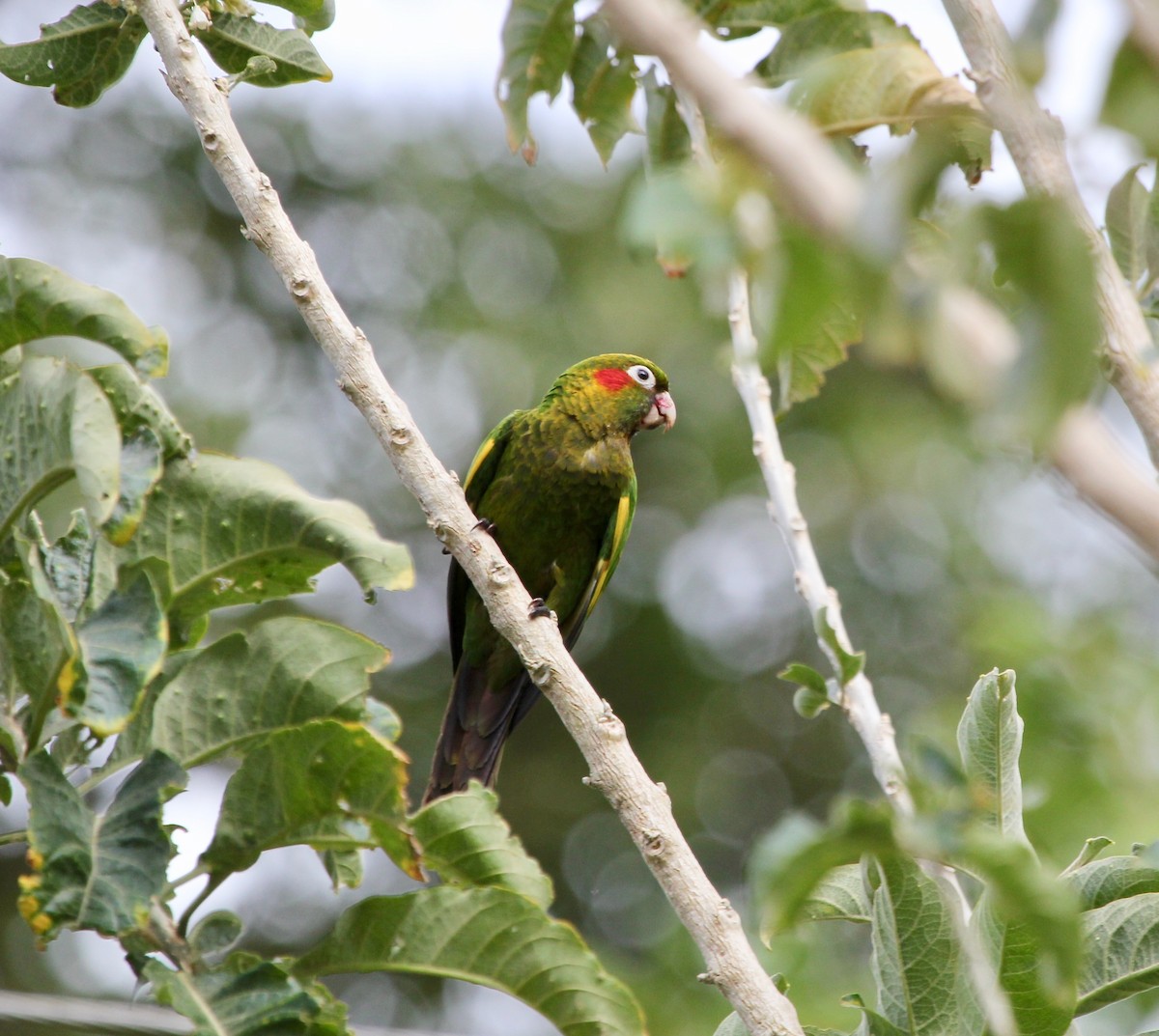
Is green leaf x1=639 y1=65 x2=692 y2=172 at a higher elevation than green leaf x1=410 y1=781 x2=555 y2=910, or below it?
higher

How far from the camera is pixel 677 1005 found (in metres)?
6.54

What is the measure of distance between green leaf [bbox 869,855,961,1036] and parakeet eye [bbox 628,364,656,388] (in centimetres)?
252

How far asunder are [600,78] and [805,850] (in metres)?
1.71

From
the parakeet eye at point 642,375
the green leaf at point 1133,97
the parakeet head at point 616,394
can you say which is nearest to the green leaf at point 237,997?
the green leaf at point 1133,97

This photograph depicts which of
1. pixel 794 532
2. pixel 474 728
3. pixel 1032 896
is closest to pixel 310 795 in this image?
pixel 794 532

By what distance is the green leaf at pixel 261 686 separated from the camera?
1.79 metres

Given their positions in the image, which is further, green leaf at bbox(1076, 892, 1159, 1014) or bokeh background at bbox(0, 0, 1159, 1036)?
bokeh background at bbox(0, 0, 1159, 1036)

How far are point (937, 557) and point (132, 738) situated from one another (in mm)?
9113

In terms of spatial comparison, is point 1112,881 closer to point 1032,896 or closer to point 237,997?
point 1032,896

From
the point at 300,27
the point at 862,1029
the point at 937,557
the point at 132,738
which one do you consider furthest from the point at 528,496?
the point at 937,557

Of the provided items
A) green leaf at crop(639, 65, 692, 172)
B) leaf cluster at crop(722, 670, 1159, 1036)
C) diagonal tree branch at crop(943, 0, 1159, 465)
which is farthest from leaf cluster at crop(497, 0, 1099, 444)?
green leaf at crop(639, 65, 692, 172)

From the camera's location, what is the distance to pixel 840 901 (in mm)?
1640

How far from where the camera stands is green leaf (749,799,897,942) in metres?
0.74

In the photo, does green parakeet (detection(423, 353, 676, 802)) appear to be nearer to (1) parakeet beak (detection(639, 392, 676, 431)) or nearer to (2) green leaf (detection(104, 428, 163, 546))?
(1) parakeet beak (detection(639, 392, 676, 431))
